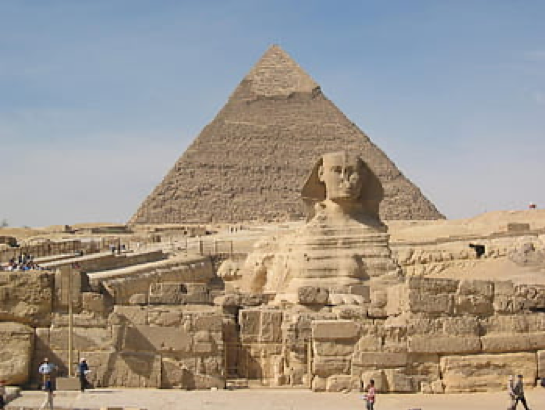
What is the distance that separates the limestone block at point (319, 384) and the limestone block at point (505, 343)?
47.0 inches

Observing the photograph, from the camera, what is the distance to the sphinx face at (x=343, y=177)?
13867 millimetres

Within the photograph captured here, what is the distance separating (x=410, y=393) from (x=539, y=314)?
116 cm

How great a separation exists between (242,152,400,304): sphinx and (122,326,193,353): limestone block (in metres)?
4.92

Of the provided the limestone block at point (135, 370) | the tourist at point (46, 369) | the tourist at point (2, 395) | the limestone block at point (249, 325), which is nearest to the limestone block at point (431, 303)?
the limestone block at point (249, 325)

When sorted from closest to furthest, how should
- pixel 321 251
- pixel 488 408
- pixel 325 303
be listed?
1. pixel 488 408
2. pixel 325 303
3. pixel 321 251

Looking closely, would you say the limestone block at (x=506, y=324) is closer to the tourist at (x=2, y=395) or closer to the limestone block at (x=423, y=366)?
the limestone block at (x=423, y=366)

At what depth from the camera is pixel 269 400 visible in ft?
22.6

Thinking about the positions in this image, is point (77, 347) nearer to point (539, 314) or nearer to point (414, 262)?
point (539, 314)

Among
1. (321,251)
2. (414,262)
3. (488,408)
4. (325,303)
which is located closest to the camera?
(488,408)

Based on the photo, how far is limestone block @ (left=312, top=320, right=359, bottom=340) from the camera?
23.7 ft

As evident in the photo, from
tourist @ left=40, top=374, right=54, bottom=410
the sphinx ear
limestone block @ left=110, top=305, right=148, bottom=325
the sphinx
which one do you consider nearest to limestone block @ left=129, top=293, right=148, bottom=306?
limestone block @ left=110, top=305, right=148, bottom=325

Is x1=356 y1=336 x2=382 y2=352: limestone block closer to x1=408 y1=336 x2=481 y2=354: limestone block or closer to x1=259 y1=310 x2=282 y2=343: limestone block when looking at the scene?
x1=408 y1=336 x2=481 y2=354: limestone block

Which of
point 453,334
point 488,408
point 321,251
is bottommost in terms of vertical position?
point 488,408

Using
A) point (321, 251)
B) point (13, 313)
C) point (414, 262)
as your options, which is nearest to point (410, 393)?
point (13, 313)
